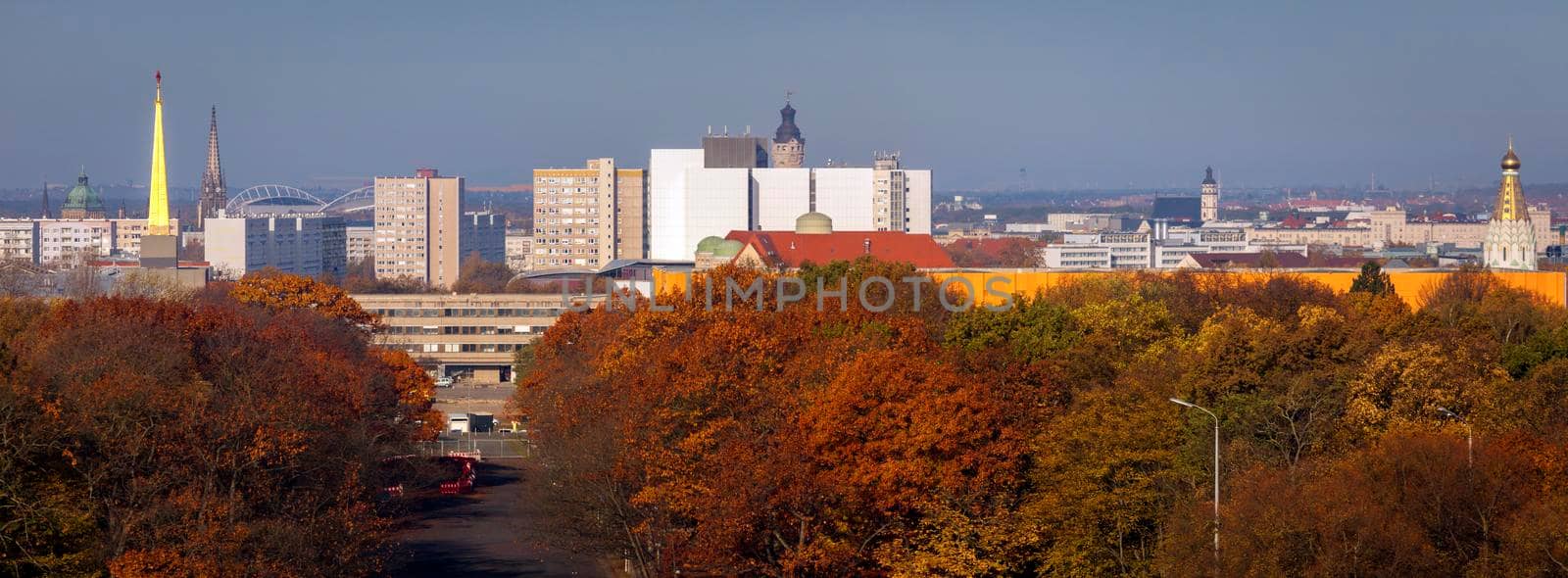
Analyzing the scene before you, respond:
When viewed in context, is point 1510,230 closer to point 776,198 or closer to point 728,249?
point 728,249

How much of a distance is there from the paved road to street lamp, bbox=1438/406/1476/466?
14726mm

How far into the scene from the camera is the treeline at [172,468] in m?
27.7

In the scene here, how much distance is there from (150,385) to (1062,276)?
4250 cm

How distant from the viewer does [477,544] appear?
39.9 metres

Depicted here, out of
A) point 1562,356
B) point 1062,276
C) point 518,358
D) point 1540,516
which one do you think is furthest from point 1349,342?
point 518,358

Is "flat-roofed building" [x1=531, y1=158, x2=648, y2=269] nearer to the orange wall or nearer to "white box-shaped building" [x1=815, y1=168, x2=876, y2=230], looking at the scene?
"white box-shaped building" [x1=815, y1=168, x2=876, y2=230]

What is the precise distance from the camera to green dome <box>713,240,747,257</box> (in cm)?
8881

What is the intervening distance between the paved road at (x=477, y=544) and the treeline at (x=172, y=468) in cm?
130

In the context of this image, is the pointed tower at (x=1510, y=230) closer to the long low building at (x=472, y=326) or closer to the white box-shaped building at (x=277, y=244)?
the long low building at (x=472, y=326)

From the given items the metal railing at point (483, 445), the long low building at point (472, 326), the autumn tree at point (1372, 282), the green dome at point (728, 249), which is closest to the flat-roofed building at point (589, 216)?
the long low building at point (472, 326)

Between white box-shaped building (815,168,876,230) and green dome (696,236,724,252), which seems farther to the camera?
white box-shaped building (815,168,876,230)

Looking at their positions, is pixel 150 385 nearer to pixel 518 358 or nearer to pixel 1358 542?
pixel 1358 542

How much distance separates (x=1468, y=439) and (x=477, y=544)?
1943 cm

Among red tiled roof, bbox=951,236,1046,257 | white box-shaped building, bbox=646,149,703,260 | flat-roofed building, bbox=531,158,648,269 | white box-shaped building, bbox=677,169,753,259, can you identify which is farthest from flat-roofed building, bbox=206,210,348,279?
red tiled roof, bbox=951,236,1046,257
